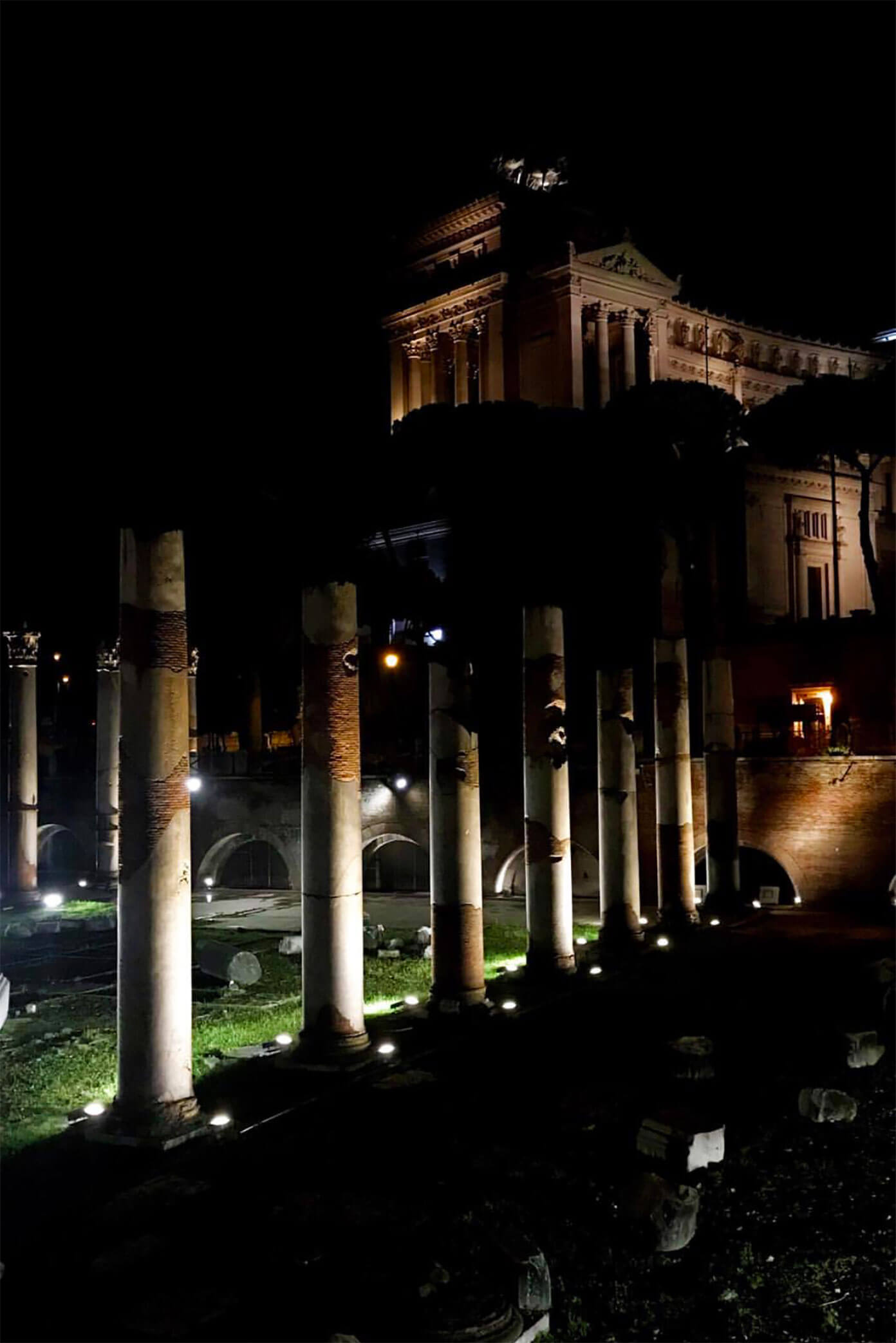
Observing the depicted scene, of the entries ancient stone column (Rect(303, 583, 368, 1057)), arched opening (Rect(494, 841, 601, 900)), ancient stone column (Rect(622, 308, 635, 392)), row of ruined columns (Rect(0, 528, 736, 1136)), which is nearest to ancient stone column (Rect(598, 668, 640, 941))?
row of ruined columns (Rect(0, 528, 736, 1136))

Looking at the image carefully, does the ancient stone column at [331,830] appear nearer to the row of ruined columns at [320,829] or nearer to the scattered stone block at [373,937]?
the row of ruined columns at [320,829]

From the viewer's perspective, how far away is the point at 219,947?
17.1m

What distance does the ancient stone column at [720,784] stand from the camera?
77.6 ft

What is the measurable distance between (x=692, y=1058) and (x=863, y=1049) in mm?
2056

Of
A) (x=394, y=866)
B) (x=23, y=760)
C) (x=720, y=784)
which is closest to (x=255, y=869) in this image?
(x=394, y=866)

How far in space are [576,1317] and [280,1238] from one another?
1.99 m

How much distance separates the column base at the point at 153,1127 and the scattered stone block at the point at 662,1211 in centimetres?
338

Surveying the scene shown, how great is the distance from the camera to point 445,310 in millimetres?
39875

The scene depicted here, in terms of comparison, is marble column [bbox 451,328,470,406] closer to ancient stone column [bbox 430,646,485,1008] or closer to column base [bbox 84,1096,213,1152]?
ancient stone column [bbox 430,646,485,1008]

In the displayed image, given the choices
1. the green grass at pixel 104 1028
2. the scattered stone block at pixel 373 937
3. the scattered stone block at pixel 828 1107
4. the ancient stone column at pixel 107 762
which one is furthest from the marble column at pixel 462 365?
the scattered stone block at pixel 828 1107

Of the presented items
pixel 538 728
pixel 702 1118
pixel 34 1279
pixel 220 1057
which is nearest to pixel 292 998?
pixel 220 1057

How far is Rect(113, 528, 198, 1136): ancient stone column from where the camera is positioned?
8773 mm

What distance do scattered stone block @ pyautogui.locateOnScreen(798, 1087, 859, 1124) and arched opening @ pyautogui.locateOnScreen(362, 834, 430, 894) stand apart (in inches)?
747

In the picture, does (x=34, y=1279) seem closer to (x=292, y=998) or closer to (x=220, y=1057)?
(x=220, y=1057)
